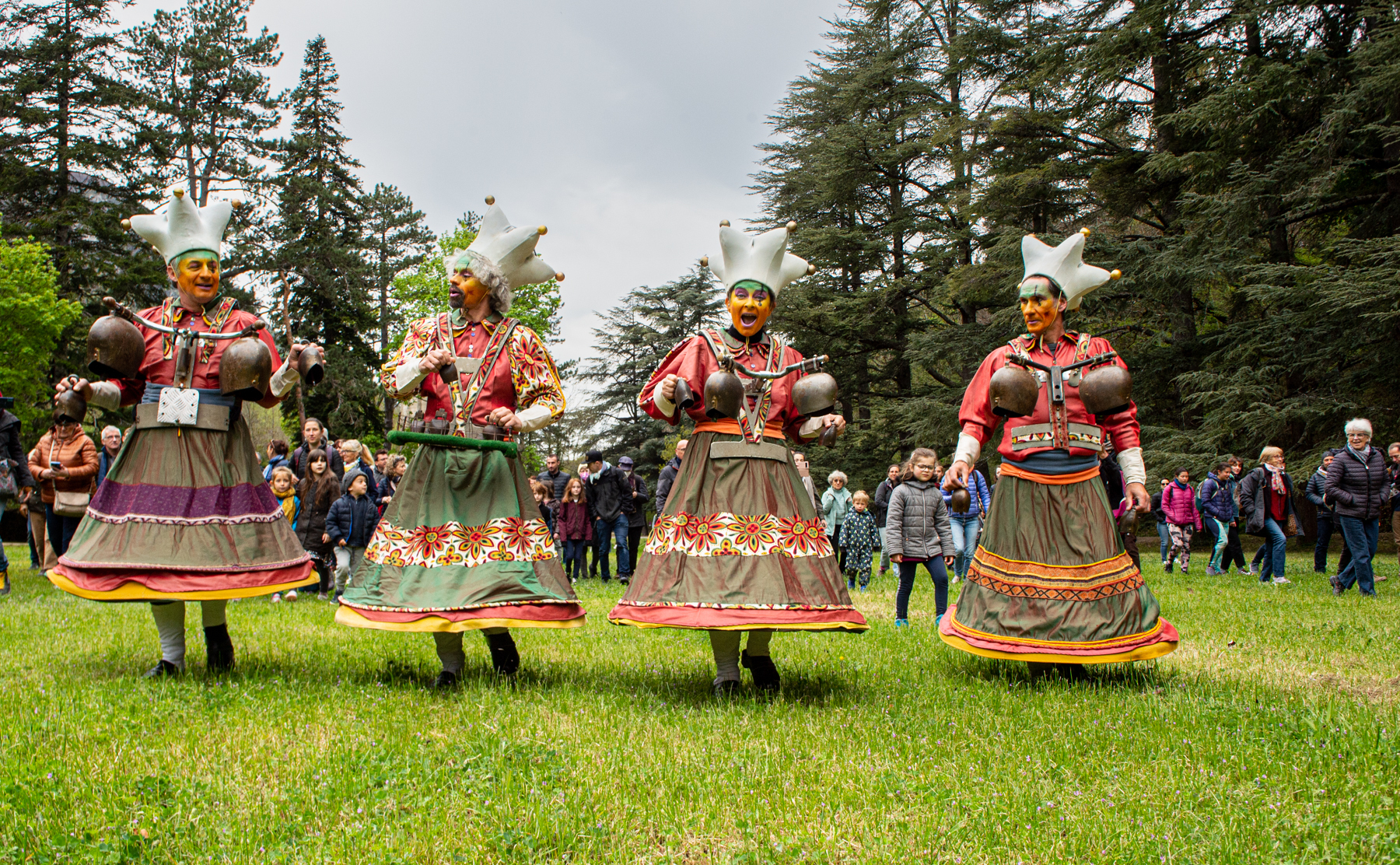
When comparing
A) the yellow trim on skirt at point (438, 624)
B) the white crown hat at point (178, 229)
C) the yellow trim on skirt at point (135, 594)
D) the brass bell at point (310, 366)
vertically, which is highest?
the white crown hat at point (178, 229)

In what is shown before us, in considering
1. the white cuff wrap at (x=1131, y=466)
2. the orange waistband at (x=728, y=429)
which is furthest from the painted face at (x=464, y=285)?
the white cuff wrap at (x=1131, y=466)

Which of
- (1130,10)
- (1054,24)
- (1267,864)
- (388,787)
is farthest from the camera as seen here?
(1054,24)

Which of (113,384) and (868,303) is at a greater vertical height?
(868,303)

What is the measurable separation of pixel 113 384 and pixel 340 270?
87.2 ft

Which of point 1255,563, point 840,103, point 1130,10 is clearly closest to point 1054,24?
point 1130,10

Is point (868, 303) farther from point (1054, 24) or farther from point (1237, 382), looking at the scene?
point (1237, 382)

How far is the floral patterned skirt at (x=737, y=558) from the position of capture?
15.7 feet

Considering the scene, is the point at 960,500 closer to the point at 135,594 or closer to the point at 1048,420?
the point at 1048,420

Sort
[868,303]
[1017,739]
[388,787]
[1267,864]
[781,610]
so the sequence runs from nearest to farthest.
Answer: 1. [1267,864]
2. [388,787]
3. [1017,739]
4. [781,610]
5. [868,303]

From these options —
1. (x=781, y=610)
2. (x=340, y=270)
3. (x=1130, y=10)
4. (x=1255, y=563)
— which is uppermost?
(x=1130, y=10)

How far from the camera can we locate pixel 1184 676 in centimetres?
575

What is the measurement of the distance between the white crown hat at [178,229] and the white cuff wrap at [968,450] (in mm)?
4525

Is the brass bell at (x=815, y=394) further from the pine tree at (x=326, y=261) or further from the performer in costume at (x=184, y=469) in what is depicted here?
the pine tree at (x=326, y=261)

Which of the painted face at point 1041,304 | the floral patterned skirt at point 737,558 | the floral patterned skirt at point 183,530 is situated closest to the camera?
the floral patterned skirt at point 737,558
